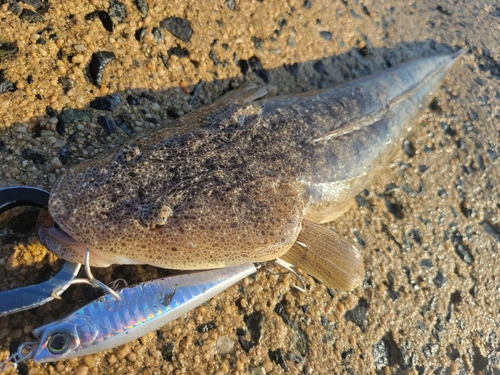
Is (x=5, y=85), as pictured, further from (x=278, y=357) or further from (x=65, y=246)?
(x=278, y=357)

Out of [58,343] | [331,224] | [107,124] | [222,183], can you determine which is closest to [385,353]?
[331,224]

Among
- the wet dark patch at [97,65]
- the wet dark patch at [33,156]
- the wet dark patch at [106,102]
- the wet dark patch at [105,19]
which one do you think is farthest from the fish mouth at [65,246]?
the wet dark patch at [105,19]

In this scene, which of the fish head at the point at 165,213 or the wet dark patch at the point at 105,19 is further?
the wet dark patch at the point at 105,19

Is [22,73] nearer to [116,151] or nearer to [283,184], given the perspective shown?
[116,151]

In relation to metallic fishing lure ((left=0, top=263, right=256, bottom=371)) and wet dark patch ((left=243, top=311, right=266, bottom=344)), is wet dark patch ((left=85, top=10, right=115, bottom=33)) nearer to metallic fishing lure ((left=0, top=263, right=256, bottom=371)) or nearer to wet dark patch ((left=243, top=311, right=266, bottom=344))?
metallic fishing lure ((left=0, top=263, right=256, bottom=371))

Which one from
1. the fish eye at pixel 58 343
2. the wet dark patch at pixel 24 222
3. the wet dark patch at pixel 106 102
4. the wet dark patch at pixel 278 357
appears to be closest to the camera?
the fish eye at pixel 58 343

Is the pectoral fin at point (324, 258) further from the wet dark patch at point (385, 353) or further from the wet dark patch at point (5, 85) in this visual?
the wet dark patch at point (5, 85)

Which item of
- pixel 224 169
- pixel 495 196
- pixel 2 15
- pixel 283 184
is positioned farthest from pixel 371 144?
pixel 2 15

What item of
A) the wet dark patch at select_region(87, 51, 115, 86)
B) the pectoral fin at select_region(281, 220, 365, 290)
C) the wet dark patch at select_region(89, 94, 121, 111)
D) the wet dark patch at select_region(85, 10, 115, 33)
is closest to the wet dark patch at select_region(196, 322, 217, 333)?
the pectoral fin at select_region(281, 220, 365, 290)
